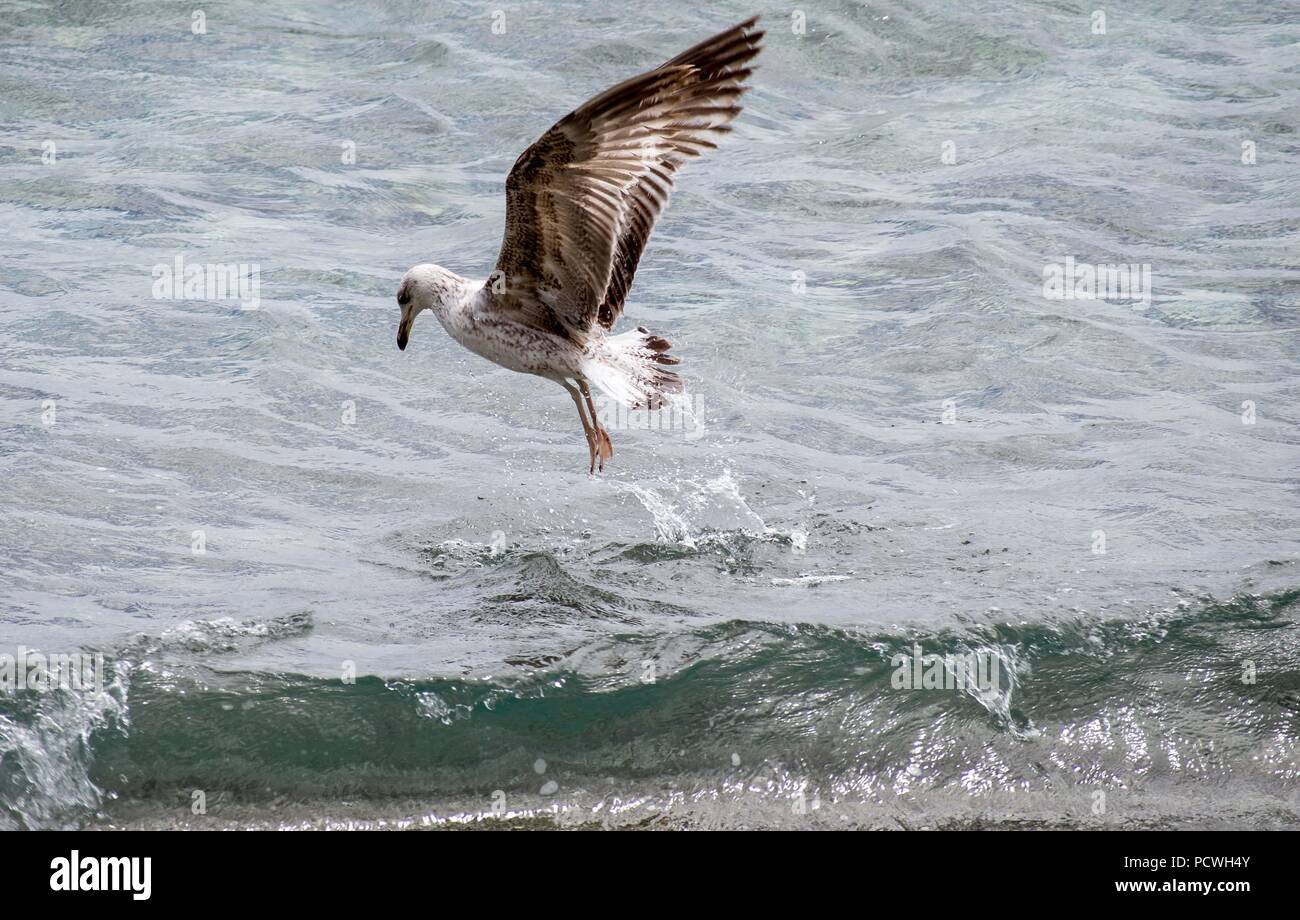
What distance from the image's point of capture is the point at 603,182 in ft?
19.4

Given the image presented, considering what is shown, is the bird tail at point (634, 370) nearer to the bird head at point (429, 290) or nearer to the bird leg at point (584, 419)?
the bird leg at point (584, 419)

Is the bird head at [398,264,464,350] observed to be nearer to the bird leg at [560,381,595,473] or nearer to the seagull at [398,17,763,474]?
the seagull at [398,17,763,474]

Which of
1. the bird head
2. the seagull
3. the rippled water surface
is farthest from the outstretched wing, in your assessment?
the rippled water surface

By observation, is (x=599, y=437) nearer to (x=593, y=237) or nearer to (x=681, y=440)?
(x=681, y=440)

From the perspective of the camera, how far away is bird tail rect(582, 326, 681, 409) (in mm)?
6406

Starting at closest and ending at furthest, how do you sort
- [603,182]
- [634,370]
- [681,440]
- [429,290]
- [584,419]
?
[603,182], [634,370], [429,290], [584,419], [681,440]

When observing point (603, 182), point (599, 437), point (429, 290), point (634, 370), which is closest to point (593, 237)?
point (603, 182)

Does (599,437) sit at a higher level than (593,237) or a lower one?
lower

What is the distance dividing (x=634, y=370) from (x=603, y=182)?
0.91 metres

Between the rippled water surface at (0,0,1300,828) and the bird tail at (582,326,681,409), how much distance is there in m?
0.62

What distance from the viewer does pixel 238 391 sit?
8.01m

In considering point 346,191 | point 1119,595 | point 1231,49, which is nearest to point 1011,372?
point 1119,595

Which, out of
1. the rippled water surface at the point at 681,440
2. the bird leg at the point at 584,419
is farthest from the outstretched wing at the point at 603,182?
the rippled water surface at the point at 681,440

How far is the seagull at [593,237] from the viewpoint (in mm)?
5660
